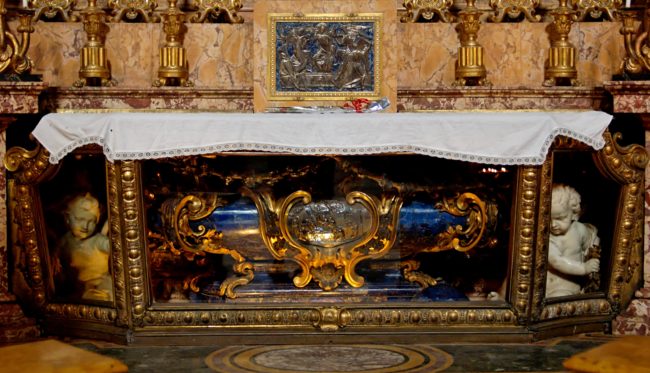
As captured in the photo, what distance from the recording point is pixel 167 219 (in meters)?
7.09

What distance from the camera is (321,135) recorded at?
673 centimetres

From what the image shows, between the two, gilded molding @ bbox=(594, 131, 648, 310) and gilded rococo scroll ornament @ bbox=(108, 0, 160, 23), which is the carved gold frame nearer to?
gilded molding @ bbox=(594, 131, 648, 310)

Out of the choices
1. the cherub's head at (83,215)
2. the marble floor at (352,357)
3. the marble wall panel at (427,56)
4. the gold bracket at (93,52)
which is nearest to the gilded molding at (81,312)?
the marble floor at (352,357)

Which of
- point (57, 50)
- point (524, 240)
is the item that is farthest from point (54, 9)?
point (524, 240)

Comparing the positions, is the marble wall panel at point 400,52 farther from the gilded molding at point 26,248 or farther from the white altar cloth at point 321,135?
the white altar cloth at point 321,135

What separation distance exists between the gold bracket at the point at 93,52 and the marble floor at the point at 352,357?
157cm

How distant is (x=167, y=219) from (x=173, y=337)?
63 cm

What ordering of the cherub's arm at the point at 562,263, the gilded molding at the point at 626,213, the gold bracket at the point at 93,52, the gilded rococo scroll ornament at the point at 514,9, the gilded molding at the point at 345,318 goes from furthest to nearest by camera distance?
the gilded rococo scroll ornament at the point at 514,9, the gold bracket at the point at 93,52, the cherub's arm at the point at 562,263, the gilded molding at the point at 626,213, the gilded molding at the point at 345,318

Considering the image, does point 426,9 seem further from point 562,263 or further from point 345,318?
A: point 345,318

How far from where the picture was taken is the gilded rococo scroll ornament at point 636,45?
24.4ft

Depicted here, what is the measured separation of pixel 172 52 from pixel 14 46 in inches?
35.6

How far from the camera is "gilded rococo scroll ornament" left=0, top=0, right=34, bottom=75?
734 cm

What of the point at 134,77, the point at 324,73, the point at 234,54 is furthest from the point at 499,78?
the point at 134,77

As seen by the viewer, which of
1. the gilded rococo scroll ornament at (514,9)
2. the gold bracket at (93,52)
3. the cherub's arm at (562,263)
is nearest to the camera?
the cherub's arm at (562,263)
